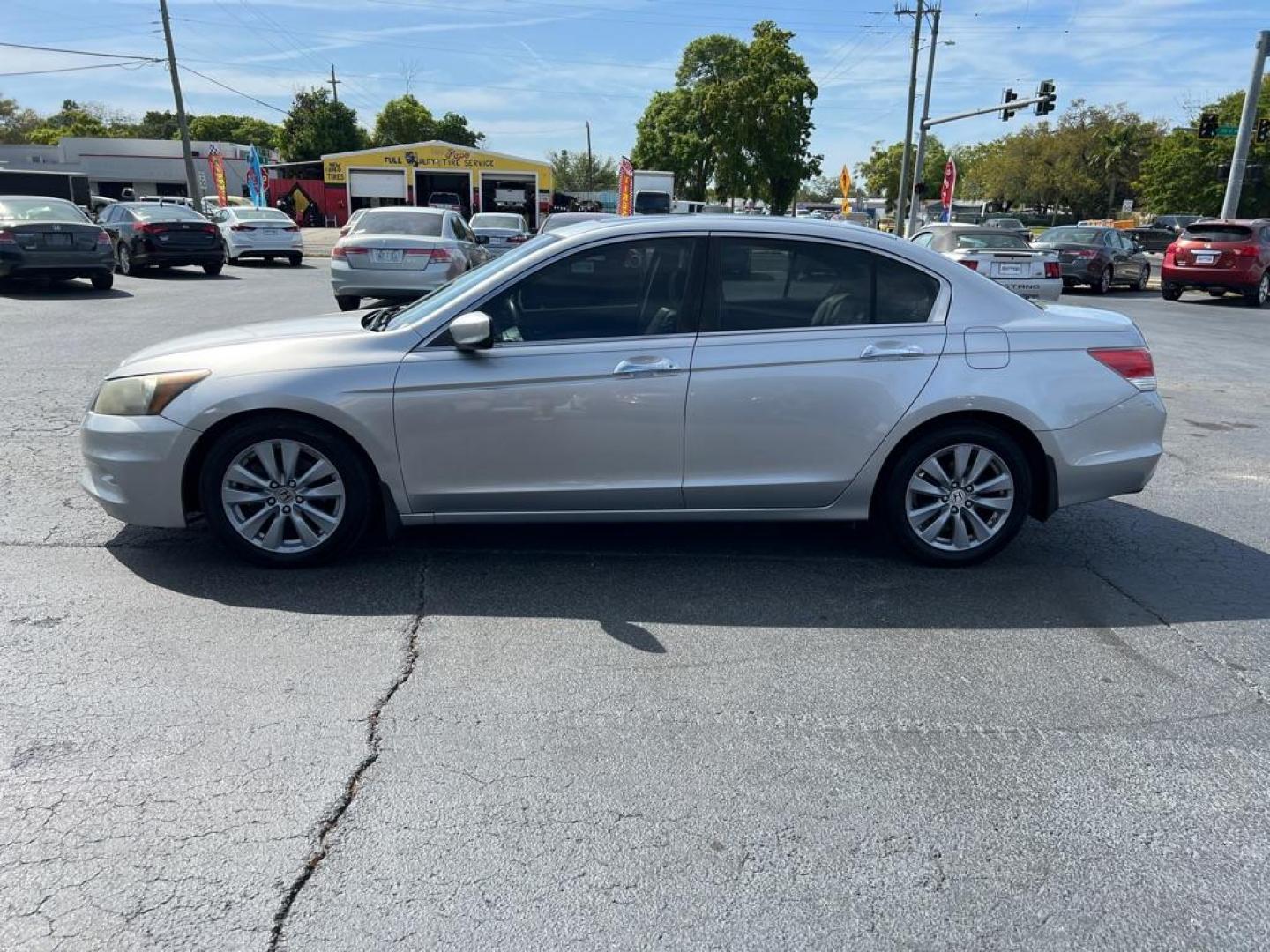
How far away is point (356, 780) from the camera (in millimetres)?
2977

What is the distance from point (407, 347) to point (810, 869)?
287 cm

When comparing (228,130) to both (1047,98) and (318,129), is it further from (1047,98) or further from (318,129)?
(1047,98)

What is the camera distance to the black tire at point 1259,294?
67.0 ft

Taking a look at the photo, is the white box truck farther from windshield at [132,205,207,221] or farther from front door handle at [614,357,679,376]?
front door handle at [614,357,679,376]

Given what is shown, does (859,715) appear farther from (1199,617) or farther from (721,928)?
(1199,617)

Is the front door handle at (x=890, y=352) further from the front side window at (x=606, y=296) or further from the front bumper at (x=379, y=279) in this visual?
the front bumper at (x=379, y=279)

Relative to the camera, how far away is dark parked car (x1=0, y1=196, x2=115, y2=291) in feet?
51.4

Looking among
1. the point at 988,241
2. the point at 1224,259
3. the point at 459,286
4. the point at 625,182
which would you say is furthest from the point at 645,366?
the point at 625,182

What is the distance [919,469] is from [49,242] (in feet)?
53.5

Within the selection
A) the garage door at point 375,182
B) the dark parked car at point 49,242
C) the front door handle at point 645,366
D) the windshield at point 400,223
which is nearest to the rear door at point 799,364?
the front door handle at point 645,366

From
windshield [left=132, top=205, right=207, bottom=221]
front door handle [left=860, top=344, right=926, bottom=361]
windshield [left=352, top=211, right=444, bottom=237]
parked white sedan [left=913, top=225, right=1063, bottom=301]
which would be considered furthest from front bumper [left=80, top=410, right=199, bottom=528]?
windshield [left=132, top=205, right=207, bottom=221]

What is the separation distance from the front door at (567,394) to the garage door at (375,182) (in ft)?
178

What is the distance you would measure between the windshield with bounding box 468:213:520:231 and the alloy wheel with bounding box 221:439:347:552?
23.9m

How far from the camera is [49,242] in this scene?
627 inches
